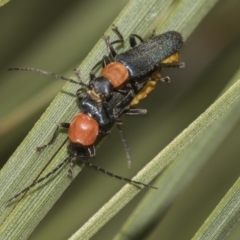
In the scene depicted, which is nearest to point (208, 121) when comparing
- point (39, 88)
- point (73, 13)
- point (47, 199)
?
point (47, 199)

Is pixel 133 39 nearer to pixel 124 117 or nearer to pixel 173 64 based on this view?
pixel 173 64

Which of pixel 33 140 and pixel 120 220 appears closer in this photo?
pixel 33 140

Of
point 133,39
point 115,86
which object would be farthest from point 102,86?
point 133,39

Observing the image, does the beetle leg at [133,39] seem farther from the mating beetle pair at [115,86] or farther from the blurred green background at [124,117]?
the blurred green background at [124,117]

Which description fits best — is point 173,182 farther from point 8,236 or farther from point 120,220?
point 120,220

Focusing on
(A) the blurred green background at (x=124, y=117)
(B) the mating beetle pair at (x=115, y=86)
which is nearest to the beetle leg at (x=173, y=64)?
(B) the mating beetle pair at (x=115, y=86)

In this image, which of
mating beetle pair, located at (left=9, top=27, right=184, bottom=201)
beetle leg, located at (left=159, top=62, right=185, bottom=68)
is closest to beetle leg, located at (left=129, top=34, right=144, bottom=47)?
mating beetle pair, located at (left=9, top=27, right=184, bottom=201)

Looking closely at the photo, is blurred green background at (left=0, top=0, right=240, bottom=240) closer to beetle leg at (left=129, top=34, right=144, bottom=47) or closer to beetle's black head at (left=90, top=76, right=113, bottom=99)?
beetle's black head at (left=90, top=76, right=113, bottom=99)
